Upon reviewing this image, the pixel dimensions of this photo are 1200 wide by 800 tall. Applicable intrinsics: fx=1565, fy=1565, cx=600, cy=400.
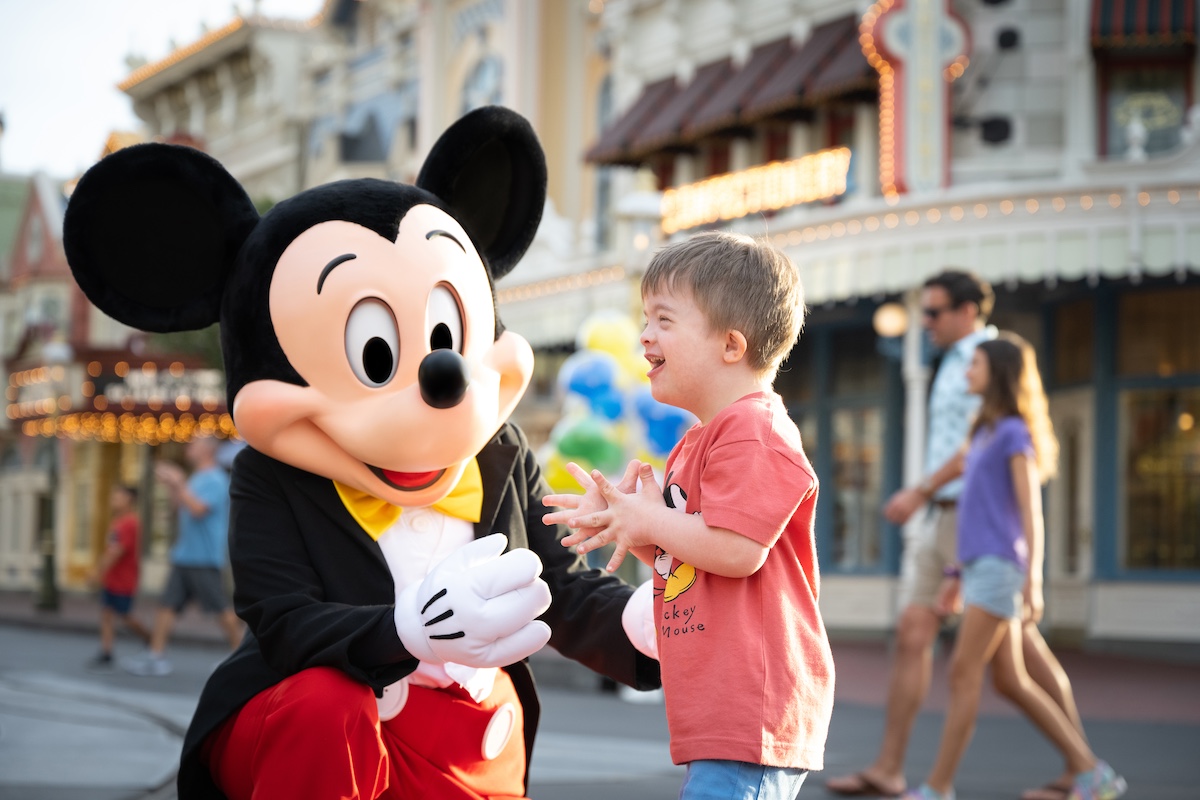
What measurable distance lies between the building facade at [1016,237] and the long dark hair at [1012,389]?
6416 mm

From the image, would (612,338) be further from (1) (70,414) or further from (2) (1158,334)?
(1) (70,414)

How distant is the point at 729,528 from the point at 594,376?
752 cm

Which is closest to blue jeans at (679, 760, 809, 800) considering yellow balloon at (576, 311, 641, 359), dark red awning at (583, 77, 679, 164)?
yellow balloon at (576, 311, 641, 359)

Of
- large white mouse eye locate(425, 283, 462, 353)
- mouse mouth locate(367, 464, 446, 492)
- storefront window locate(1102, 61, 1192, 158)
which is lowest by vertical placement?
mouse mouth locate(367, 464, 446, 492)

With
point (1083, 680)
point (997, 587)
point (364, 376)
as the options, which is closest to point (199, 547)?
point (1083, 680)

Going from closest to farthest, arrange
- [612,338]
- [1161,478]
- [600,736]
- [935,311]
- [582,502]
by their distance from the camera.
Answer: [582,502]
[935,311]
[600,736]
[612,338]
[1161,478]

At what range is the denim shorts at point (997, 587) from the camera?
16.9ft

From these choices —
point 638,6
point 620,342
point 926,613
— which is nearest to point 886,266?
point 620,342

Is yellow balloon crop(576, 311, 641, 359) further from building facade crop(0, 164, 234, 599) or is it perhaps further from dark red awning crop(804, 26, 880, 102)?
building facade crop(0, 164, 234, 599)

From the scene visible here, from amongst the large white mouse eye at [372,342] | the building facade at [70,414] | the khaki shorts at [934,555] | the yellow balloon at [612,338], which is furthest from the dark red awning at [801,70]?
the large white mouse eye at [372,342]

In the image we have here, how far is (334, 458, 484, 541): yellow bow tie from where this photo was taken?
311 centimetres

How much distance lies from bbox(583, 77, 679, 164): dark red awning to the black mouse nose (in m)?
15.3

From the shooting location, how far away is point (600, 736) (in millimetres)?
7566

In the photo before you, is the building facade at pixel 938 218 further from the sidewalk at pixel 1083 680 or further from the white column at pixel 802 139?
the sidewalk at pixel 1083 680
